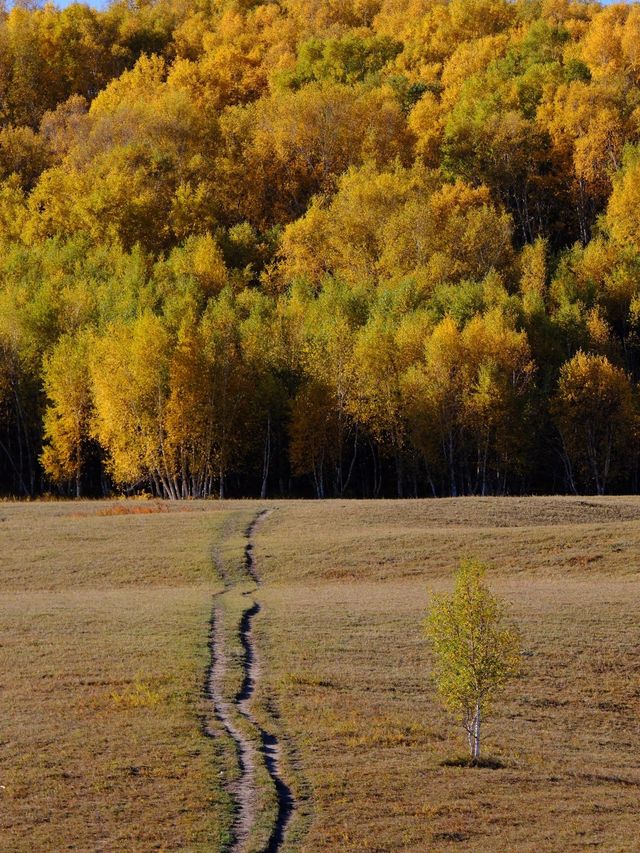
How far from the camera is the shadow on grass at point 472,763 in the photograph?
83.6 ft

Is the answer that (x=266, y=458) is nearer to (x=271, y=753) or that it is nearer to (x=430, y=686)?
(x=430, y=686)

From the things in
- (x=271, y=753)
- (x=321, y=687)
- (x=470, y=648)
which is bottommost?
(x=271, y=753)

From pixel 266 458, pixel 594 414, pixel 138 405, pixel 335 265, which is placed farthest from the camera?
pixel 335 265

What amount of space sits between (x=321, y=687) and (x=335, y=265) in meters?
96.8

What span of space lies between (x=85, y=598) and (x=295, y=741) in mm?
21429

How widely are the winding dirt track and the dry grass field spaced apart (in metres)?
0.22

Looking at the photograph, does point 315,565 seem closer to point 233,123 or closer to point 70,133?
point 233,123

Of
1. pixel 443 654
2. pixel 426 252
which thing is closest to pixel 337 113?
pixel 426 252

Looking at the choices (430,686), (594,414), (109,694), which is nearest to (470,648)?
(430,686)

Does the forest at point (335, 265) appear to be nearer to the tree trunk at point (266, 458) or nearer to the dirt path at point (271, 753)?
the tree trunk at point (266, 458)

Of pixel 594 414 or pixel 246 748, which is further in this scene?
pixel 594 414

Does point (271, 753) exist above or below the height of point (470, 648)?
below

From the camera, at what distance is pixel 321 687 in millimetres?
31719

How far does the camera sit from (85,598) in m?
46.3
